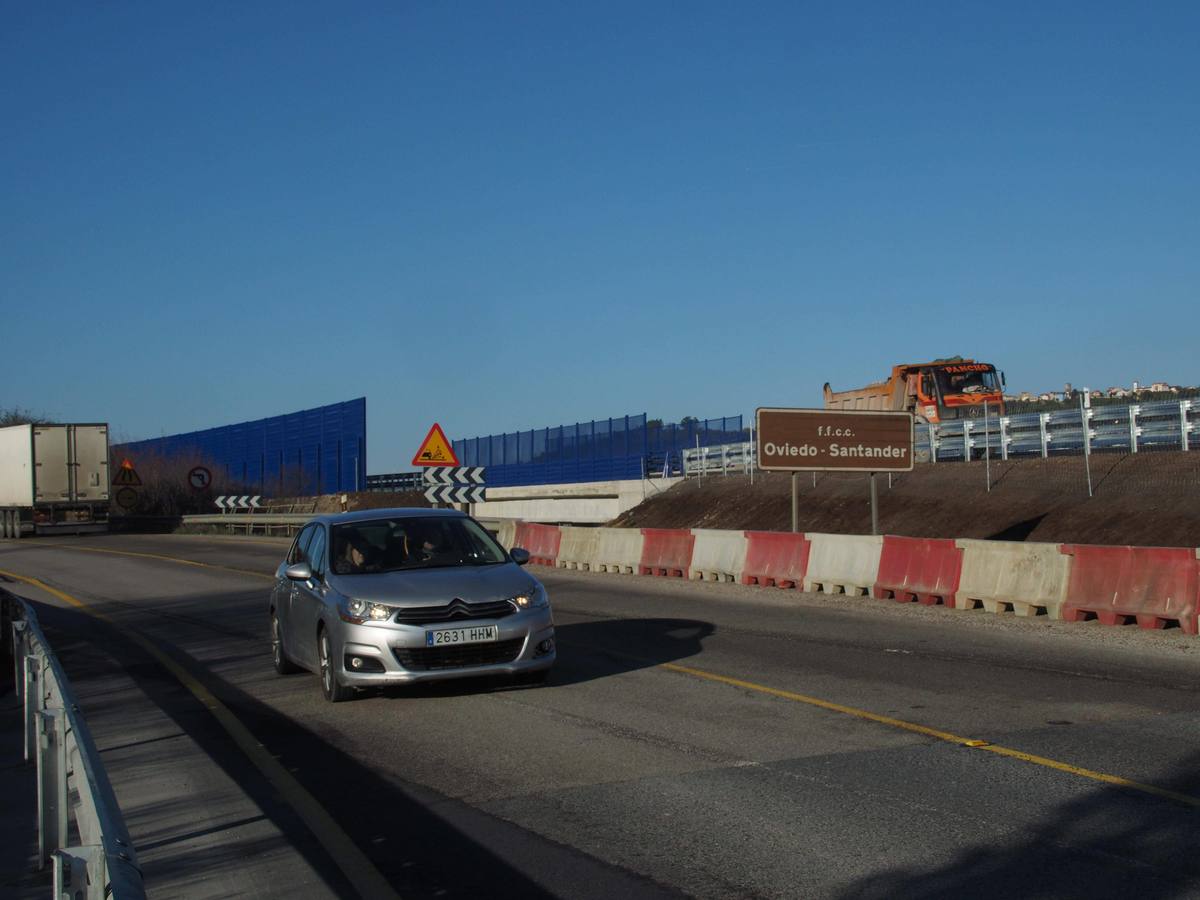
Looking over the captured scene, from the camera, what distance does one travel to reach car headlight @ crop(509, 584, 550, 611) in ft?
33.3

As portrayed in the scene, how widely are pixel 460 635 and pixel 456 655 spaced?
0.18 meters

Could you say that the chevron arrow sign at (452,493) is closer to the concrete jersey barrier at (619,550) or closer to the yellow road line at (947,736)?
the concrete jersey barrier at (619,550)

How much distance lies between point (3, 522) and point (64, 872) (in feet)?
168

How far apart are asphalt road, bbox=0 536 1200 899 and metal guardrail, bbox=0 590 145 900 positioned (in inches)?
19.3

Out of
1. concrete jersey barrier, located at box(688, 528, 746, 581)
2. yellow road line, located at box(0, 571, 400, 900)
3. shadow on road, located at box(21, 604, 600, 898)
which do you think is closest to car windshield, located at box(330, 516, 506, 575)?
shadow on road, located at box(21, 604, 600, 898)

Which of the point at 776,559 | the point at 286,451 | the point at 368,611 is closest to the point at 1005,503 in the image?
the point at 776,559

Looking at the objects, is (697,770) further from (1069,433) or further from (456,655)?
(1069,433)

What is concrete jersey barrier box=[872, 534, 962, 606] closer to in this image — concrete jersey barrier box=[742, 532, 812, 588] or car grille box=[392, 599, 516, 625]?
concrete jersey barrier box=[742, 532, 812, 588]

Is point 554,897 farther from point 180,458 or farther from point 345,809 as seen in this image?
point 180,458

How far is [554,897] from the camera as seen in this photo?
5.27m

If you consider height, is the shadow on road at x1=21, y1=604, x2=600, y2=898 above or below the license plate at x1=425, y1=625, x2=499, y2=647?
below

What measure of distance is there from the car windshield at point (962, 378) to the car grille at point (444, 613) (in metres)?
34.2

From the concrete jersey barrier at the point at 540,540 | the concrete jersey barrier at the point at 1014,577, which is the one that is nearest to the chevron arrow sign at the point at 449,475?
the concrete jersey barrier at the point at 540,540

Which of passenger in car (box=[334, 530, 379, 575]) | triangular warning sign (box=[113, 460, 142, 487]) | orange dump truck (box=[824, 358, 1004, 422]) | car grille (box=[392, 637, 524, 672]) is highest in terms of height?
orange dump truck (box=[824, 358, 1004, 422])
